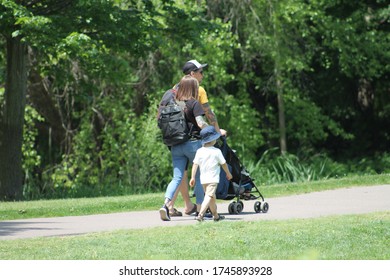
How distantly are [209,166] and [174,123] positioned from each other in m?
0.85

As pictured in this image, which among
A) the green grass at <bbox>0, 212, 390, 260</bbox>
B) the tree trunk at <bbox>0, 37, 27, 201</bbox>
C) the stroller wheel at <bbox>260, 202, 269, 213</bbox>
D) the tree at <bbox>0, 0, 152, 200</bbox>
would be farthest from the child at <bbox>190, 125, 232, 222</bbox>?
the tree trunk at <bbox>0, 37, 27, 201</bbox>

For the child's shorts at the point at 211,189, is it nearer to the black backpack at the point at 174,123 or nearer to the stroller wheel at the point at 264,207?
the black backpack at the point at 174,123

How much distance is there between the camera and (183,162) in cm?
1297

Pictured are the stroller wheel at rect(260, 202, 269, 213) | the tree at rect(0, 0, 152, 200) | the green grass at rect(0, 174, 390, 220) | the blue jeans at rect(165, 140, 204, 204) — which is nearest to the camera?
the blue jeans at rect(165, 140, 204, 204)

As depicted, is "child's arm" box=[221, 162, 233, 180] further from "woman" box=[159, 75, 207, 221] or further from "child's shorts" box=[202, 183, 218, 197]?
"woman" box=[159, 75, 207, 221]

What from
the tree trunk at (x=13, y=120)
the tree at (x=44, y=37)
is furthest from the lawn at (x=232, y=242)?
the tree trunk at (x=13, y=120)

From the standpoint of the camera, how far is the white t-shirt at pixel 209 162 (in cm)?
1216

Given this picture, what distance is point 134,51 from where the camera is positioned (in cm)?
2177

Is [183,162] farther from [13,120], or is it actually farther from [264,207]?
[13,120]

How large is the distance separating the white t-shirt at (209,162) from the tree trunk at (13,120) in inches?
402

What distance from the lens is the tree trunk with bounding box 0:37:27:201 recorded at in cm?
2167

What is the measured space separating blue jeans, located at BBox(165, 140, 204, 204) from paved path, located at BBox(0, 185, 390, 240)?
14.1 inches
